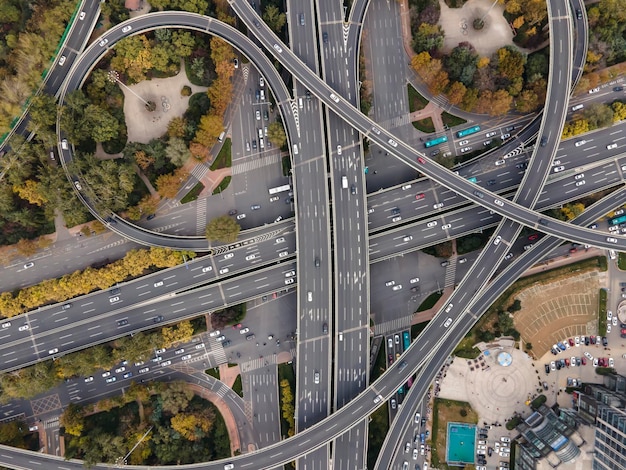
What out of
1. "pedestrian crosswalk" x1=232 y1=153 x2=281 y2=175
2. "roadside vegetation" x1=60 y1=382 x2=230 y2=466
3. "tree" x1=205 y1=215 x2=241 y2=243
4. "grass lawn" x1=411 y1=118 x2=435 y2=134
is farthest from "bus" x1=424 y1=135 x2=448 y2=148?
"roadside vegetation" x1=60 y1=382 x2=230 y2=466

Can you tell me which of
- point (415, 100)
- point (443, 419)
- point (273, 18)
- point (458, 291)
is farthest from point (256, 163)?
point (443, 419)

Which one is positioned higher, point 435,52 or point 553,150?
point 435,52

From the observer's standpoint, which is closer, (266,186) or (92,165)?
(92,165)

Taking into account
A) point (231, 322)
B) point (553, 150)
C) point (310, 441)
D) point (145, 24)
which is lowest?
point (310, 441)

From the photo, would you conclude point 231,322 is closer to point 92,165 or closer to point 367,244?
point 367,244

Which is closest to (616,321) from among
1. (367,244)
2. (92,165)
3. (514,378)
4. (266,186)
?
(514,378)

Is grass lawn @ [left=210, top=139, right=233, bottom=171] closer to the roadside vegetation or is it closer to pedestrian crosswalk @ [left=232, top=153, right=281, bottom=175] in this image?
pedestrian crosswalk @ [left=232, top=153, right=281, bottom=175]

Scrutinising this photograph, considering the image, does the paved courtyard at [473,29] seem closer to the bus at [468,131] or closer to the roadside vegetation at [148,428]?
the bus at [468,131]

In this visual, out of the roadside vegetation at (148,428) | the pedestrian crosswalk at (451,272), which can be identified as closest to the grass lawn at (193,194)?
the roadside vegetation at (148,428)
